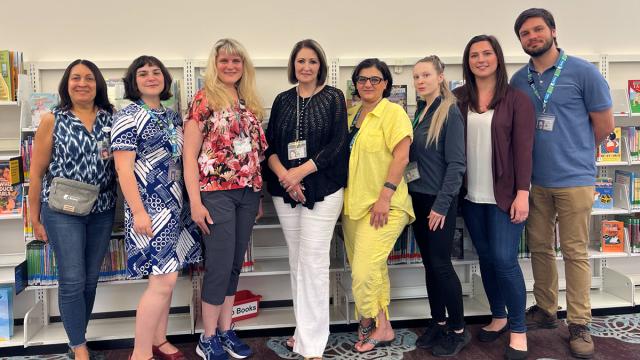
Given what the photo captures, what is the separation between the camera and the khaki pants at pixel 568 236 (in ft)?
8.79

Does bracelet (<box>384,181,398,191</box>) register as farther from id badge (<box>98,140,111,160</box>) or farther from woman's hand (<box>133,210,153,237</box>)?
id badge (<box>98,140,111,160</box>)

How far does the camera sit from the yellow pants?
8.59 ft

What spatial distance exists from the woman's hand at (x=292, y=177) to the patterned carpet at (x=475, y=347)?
1.01 m

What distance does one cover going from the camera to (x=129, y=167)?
2.32m

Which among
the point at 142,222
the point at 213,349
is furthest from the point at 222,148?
the point at 213,349

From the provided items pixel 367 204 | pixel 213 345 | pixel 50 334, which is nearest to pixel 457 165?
pixel 367 204

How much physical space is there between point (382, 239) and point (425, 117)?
718mm

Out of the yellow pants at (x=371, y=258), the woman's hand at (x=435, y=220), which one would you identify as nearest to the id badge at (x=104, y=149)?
the yellow pants at (x=371, y=258)

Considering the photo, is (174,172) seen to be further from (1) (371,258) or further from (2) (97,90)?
(1) (371,258)

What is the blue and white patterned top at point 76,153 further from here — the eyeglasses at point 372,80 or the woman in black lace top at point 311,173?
the eyeglasses at point 372,80

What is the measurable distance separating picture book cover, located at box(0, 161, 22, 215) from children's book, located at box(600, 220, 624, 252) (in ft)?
12.8

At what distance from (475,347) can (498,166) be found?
43.1 inches

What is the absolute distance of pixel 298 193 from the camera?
253 centimetres

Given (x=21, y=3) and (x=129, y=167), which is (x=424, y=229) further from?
(x=21, y=3)
